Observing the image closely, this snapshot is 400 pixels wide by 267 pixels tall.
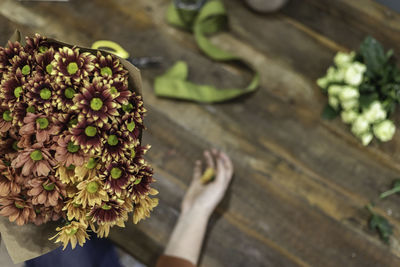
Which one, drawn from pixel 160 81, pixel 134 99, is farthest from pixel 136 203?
pixel 160 81

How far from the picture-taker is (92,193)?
448 mm

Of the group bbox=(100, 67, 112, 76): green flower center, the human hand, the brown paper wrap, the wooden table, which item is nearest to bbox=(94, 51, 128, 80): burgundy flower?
bbox=(100, 67, 112, 76): green flower center

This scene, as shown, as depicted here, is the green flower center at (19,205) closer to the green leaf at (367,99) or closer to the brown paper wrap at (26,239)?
the brown paper wrap at (26,239)

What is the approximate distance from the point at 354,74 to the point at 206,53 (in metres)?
0.44

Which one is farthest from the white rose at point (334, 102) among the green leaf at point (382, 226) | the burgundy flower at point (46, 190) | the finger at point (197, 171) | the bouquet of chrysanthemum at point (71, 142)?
the burgundy flower at point (46, 190)

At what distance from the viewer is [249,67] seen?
3.75 feet

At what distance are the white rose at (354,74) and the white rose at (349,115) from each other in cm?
8

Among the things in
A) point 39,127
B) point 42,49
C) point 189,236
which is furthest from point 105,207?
point 189,236

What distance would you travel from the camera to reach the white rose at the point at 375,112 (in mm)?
992

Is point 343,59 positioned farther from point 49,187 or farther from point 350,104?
point 49,187

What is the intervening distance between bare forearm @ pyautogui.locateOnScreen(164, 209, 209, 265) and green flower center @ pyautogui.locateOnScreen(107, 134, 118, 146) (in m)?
0.58

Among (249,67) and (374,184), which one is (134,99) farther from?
(374,184)

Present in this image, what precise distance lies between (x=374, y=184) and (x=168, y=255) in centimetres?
62

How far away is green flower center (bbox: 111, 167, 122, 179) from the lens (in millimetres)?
446
